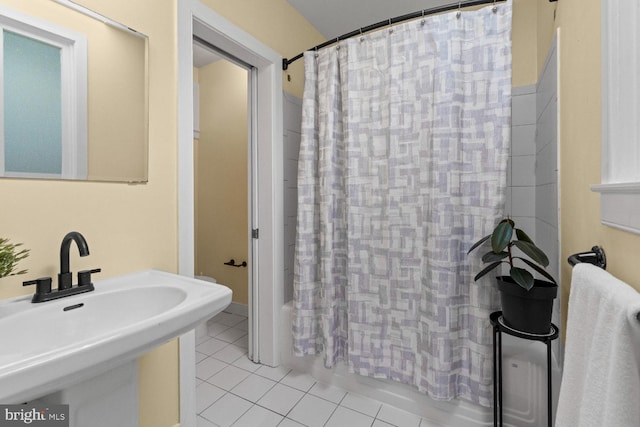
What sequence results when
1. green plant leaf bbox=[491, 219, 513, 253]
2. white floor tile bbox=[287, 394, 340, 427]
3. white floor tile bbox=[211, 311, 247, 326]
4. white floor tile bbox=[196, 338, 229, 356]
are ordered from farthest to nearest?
white floor tile bbox=[211, 311, 247, 326]
white floor tile bbox=[196, 338, 229, 356]
white floor tile bbox=[287, 394, 340, 427]
green plant leaf bbox=[491, 219, 513, 253]

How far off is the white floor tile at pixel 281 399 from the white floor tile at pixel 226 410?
0.32 ft

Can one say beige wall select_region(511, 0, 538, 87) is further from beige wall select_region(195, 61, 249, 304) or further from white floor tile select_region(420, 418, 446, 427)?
beige wall select_region(195, 61, 249, 304)

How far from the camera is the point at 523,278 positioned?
987 mm

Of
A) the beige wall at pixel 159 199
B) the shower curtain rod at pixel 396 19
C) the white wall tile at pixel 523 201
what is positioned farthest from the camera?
the white wall tile at pixel 523 201

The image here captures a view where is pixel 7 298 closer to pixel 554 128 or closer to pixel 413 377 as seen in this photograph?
pixel 413 377

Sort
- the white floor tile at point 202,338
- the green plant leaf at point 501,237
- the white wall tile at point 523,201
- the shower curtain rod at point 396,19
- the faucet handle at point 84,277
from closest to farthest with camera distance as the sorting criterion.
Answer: the faucet handle at point 84,277
the green plant leaf at point 501,237
the shower curtain rod at point 396,19
the white wall tile at point 523,201
the white floor tile at point 202,338

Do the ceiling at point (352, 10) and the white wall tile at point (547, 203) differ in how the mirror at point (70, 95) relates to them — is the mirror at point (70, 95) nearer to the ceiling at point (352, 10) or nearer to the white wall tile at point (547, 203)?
the ceiling at point (352, 10)

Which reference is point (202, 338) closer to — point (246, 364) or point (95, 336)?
point (246, 364)

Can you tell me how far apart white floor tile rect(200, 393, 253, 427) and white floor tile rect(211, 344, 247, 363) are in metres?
0.41

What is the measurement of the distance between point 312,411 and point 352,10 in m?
2.57

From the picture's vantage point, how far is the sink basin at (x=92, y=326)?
0.53 metres

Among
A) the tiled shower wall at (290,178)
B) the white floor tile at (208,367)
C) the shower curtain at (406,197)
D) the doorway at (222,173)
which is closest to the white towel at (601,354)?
the shower curtain at (406,197)

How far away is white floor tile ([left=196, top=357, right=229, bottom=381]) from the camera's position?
1.80m

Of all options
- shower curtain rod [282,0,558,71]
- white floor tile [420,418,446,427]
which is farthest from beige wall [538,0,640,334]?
white floor tile [420,418,446,427]
